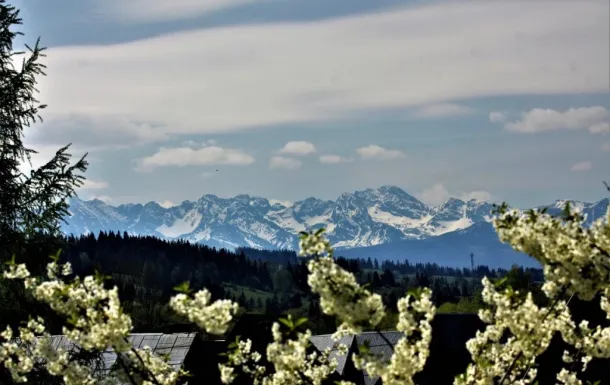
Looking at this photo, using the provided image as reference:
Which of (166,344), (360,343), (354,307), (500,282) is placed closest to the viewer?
(354,307)

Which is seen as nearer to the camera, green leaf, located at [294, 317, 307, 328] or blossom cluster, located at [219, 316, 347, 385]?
green leaf, located at [294, 317, 307, 328]

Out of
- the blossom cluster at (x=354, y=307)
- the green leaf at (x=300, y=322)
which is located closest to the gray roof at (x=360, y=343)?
the blossom cluster at (x=354, y=307)

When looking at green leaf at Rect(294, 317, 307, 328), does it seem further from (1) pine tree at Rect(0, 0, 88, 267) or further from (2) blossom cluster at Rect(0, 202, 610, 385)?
(1) pine tree at Rect(0, 0, 88, 267)

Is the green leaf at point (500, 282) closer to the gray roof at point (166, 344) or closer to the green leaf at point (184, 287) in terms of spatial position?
the green leaf at point (184, 287)

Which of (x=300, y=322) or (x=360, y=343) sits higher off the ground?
(x=300, y=322)

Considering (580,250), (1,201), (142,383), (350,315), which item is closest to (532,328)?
(580,250)

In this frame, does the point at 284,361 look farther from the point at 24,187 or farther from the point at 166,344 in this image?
the point at 166,344

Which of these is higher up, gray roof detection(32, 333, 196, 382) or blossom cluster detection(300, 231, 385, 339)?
blossom cluster detection(300, 231, 385, 339)

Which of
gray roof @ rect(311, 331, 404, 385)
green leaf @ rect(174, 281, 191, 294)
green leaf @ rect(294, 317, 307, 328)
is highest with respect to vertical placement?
green leaf @ rect(174, 281, 191, 294)

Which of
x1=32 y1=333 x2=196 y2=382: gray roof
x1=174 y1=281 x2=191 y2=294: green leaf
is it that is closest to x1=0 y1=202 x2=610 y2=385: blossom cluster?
x1=174 y1=281 x2=191 y2=294: green leaf

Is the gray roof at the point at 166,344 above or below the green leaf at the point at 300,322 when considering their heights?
below

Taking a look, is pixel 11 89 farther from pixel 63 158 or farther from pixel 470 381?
pixel 470 381

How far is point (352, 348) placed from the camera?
45.3 metres

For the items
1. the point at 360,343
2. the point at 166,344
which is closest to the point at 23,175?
the point at 166,344
